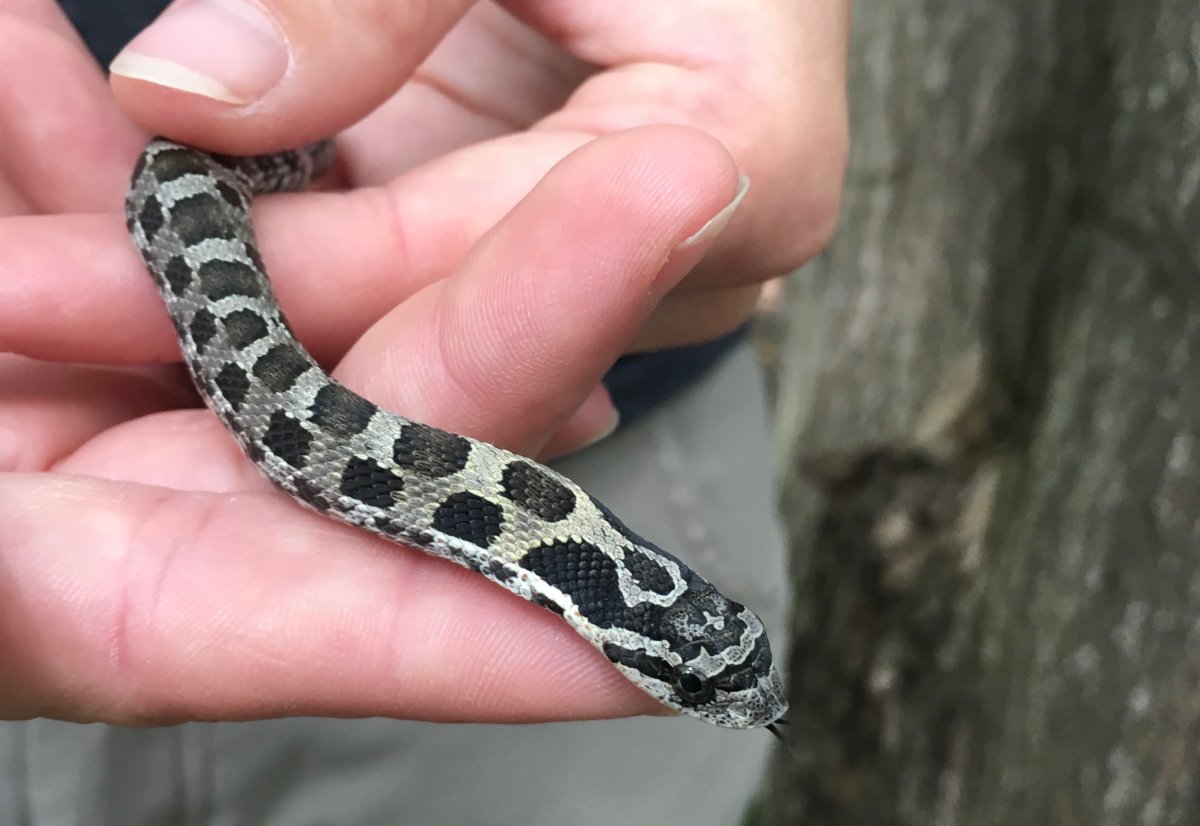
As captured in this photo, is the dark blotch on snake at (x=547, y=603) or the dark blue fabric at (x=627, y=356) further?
the dark blue fabric at (x=627, y=356)

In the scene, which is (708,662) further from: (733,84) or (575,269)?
(733,84)

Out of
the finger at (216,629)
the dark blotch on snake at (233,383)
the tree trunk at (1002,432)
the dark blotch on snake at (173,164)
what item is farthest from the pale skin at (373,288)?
the tree trunk at (1002,432)

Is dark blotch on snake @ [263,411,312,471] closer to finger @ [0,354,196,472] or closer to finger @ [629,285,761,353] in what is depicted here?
finger @ [0,354,196,472]

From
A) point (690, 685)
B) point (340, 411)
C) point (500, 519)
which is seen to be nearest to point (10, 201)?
point (340, 411)

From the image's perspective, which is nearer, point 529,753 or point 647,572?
point 647,572

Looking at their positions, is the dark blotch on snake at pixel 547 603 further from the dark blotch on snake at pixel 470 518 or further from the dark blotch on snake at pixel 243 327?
the dark blotch on snake at pixel 243 327

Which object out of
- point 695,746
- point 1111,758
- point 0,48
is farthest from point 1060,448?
point 0,48

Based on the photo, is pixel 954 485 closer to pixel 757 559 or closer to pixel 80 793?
pixel 757 559
